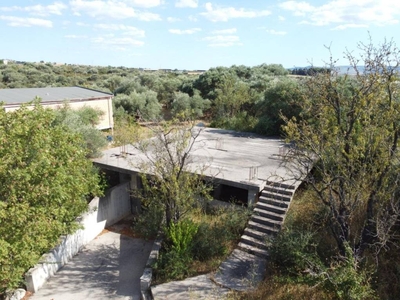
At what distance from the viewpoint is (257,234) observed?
1105 cm

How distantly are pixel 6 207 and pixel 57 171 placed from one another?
154 centimetres

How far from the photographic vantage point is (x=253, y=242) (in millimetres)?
10875

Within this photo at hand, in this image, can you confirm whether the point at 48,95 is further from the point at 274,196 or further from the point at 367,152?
the point at 367,152

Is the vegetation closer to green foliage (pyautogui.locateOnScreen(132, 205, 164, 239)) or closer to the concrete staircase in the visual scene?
green foliage (pyautogui.locateOnScreen(132, 205, 164, 239))

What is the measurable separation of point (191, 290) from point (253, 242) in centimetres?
279

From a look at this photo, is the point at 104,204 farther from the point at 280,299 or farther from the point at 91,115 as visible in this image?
the point at 91,115

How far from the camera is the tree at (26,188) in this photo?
8055mm

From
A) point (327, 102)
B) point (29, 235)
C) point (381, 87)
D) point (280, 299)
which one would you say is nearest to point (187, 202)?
point (280, 299)

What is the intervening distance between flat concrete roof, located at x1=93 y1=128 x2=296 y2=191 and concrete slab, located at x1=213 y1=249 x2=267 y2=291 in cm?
277

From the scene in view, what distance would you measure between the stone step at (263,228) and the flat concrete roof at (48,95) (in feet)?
62.1

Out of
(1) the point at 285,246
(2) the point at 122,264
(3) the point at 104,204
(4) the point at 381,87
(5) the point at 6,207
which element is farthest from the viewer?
(3) the point at 104,204

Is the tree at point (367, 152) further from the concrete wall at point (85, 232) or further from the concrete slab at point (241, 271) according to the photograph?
the concrete wall at point (85, 232)

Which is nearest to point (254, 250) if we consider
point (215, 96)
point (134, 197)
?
point (134, 197)

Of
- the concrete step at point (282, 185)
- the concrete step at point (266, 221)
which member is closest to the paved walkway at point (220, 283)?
the concrete step at point (266, 221)
